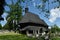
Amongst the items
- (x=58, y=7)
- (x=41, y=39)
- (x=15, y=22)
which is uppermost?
(x=58, y=7)

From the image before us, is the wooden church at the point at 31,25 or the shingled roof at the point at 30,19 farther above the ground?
the shingled roof at the point at 30,19

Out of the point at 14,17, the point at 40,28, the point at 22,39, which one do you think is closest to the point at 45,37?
the point at 22,39

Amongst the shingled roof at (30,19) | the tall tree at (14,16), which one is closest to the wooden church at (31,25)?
the shingled roof at (30,19)

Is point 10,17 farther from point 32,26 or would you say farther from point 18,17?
point 32,26

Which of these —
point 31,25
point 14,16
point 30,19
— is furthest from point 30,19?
point 14,16

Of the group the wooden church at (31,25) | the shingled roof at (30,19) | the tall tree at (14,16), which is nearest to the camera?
the wooden church at (31,25)

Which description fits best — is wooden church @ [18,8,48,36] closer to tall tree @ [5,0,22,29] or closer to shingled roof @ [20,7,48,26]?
shingled roof @ [20,7,48,26]

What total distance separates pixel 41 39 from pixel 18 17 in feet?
212

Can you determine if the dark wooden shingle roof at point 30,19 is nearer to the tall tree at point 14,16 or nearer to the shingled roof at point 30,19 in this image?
the shingled roof at point 30,19

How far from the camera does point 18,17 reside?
10325cm

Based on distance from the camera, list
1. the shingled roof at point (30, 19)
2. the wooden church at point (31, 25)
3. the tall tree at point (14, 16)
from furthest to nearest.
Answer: the tall tree at point (14, 16)
the shingled roof at point (30, 19)
the wooden church at point (31, 25)

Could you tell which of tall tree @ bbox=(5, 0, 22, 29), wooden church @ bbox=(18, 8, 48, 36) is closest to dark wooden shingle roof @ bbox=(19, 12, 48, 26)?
wooden church @ bbox=(18, 8, 48, 36)

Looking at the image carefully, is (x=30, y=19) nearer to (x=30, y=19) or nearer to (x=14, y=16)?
(x=30, y=19)

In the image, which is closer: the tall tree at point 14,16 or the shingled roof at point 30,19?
the shingled roof at point 30,19
